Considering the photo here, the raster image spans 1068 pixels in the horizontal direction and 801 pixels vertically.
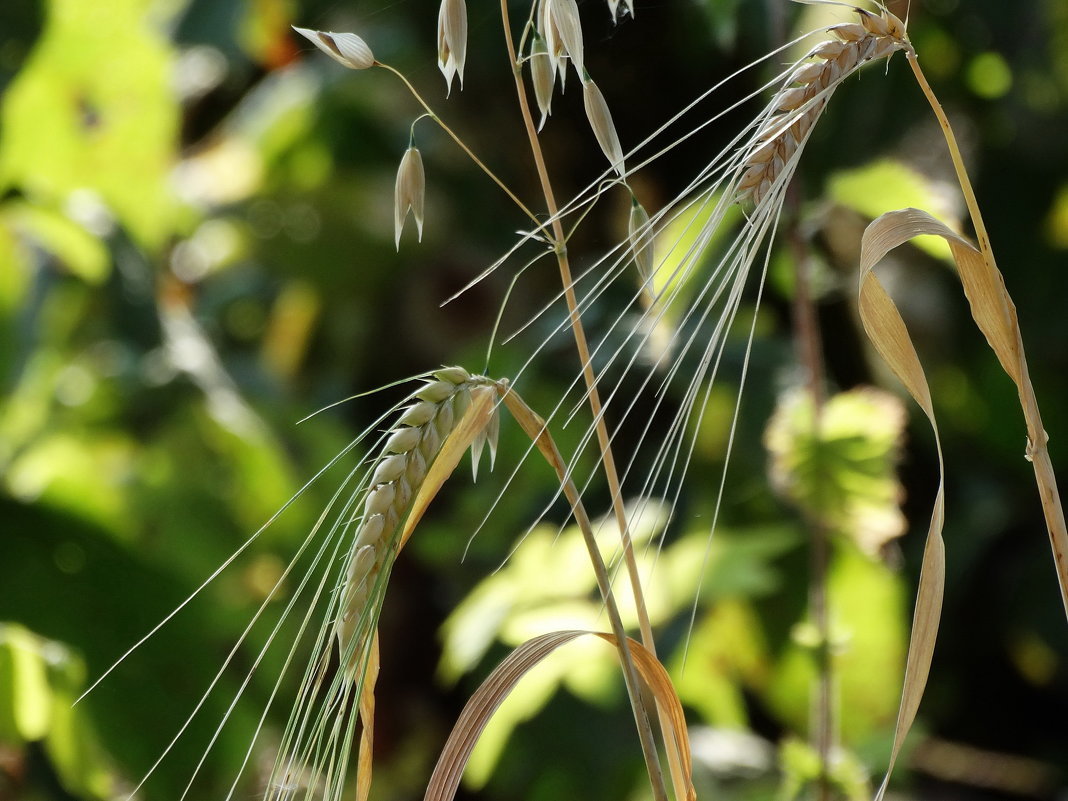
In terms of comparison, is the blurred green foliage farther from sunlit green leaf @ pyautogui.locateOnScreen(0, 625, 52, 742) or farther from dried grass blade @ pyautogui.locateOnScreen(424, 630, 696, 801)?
dried grass blade @ pyautogui.locateOnScreen(424, 630, 696, 801)

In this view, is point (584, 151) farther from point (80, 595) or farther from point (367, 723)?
point (367, 723)

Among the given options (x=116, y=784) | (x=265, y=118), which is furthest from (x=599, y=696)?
(x=265, y=118)

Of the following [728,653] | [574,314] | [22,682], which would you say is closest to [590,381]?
[574,314]

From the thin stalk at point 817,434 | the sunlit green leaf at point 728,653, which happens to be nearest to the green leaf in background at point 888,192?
the thin stalk at point 817,434

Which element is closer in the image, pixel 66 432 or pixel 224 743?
pixel 224 743

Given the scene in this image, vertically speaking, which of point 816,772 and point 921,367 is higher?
point 921,367

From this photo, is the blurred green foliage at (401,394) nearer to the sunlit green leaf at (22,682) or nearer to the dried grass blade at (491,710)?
the sunlit green leaf at (22,682)

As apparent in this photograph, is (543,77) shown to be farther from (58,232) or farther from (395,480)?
(58,232)

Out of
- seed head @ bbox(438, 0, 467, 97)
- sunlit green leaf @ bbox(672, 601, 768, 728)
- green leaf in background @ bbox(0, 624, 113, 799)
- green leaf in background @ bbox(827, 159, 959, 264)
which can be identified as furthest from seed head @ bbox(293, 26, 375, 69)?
sunlit green leaf @ bbox(672, 601, 768, 728)
